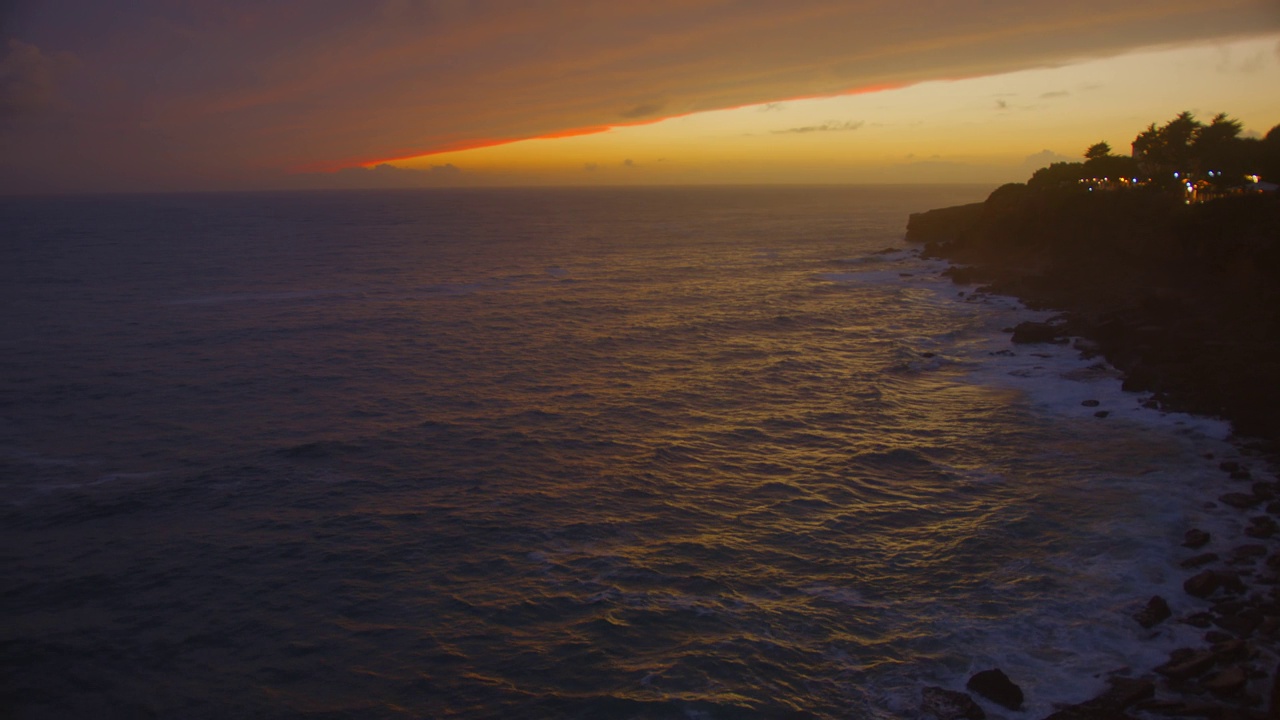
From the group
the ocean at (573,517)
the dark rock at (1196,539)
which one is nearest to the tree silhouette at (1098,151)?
the ocean at (573,517)

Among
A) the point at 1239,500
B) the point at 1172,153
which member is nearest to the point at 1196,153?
the point at 1172,153

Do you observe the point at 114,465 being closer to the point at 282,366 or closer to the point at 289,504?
the point at 289,504

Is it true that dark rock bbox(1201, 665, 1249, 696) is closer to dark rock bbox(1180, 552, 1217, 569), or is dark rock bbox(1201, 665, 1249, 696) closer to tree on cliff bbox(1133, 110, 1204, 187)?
dark rock bbox(1180, 552, 1217, 569)

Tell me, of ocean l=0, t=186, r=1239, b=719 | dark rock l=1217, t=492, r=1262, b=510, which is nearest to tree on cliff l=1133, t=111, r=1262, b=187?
ocean l=0, t=186, r=1239, b=719

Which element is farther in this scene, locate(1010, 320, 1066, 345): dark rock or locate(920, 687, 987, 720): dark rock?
locate(1010, 320, 1066, 345): dark rock

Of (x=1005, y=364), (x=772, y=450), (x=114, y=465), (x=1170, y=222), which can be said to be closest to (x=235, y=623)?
(x=114, y=465)

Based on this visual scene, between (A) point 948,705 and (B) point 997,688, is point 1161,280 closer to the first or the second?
(B) point 997,688
